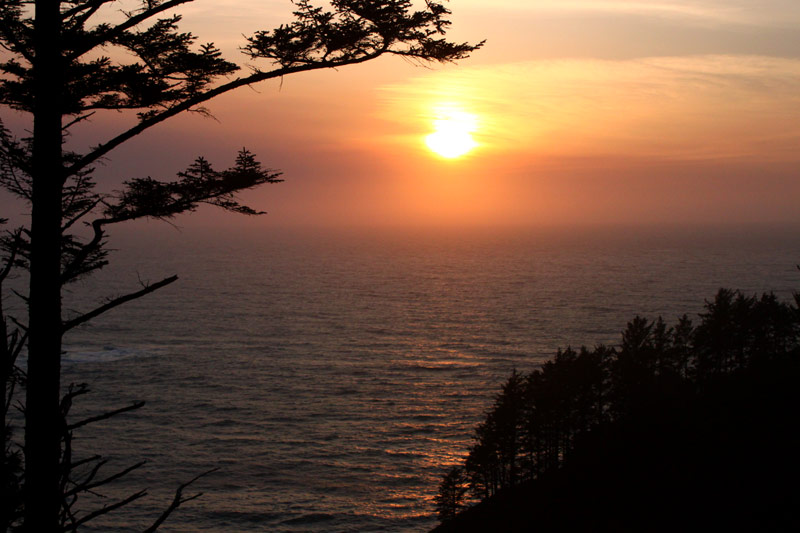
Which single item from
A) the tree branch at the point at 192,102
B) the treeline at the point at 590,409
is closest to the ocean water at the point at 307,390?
the treeline at the point at 590,409

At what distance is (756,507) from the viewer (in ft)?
106

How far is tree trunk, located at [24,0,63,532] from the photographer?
6.93 metres

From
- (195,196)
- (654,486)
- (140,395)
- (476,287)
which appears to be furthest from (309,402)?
(476,287)

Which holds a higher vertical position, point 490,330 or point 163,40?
point 163,40

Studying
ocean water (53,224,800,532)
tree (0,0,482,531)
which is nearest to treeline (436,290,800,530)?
ocean water (53,224,800,532)

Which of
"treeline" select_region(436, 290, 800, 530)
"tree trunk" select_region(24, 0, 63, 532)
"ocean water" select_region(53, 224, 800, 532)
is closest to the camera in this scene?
"tree trunk" select_region(24, 0, 63, 532)

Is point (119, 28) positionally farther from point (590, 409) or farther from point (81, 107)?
point (590, 409)

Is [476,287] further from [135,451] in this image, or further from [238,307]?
[135,451]

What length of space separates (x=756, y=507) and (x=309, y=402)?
53.2 metres

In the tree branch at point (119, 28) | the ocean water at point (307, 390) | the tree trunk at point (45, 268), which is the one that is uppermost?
the tree branch at point (119, 28)

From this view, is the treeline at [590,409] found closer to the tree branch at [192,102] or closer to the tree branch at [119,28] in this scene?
the tree branch at [192,102]

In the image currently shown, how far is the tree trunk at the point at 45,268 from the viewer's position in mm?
6926

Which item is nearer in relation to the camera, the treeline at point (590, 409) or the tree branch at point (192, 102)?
the tree branch at point (192, 102)

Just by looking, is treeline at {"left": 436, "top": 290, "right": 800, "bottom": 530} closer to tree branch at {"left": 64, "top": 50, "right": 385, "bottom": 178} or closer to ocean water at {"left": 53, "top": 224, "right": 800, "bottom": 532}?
ocean water at {"left": 53, "top": 224, "right": 800, "bottom": 532}
